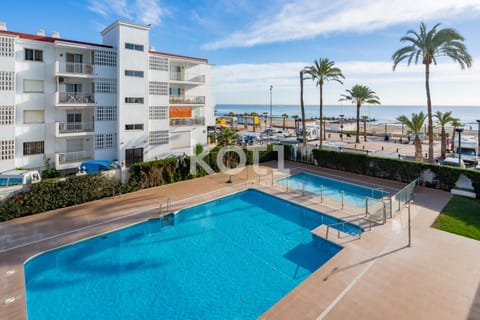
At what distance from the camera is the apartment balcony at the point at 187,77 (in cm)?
2957

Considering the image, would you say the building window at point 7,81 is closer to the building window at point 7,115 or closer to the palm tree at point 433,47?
the building window at point 7,115

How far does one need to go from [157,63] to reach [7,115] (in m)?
12.6

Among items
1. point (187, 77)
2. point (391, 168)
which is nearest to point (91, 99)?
point (187, 77)

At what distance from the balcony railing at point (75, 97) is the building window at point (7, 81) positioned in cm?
298

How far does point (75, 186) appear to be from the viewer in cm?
1812

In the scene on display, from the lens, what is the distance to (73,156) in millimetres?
23422

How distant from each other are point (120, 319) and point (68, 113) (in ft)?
65.7

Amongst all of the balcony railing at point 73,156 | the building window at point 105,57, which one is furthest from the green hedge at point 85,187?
the building window at point 105,57

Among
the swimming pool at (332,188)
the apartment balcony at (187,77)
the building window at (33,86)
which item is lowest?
the swimming pool at (332,188)

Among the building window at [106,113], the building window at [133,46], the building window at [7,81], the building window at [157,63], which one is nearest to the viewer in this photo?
the building window at [7,81]

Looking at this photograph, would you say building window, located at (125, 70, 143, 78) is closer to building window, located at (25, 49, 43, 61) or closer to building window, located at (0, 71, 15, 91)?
building window, located at (25, 49, 43, 61)

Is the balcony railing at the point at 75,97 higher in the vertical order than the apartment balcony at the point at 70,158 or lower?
higher

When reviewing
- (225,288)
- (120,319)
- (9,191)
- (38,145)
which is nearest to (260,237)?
(225,288)

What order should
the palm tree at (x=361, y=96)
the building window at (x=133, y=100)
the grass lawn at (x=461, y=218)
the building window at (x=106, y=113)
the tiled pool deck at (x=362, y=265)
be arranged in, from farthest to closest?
the palm tree at (x=361, y=96)
the building window at (x=133, y=100)
the building window at (x=106, y=113)
the grass lawn at (x=461, y=218)
the tiled pool deck at (x=362, y=265)
